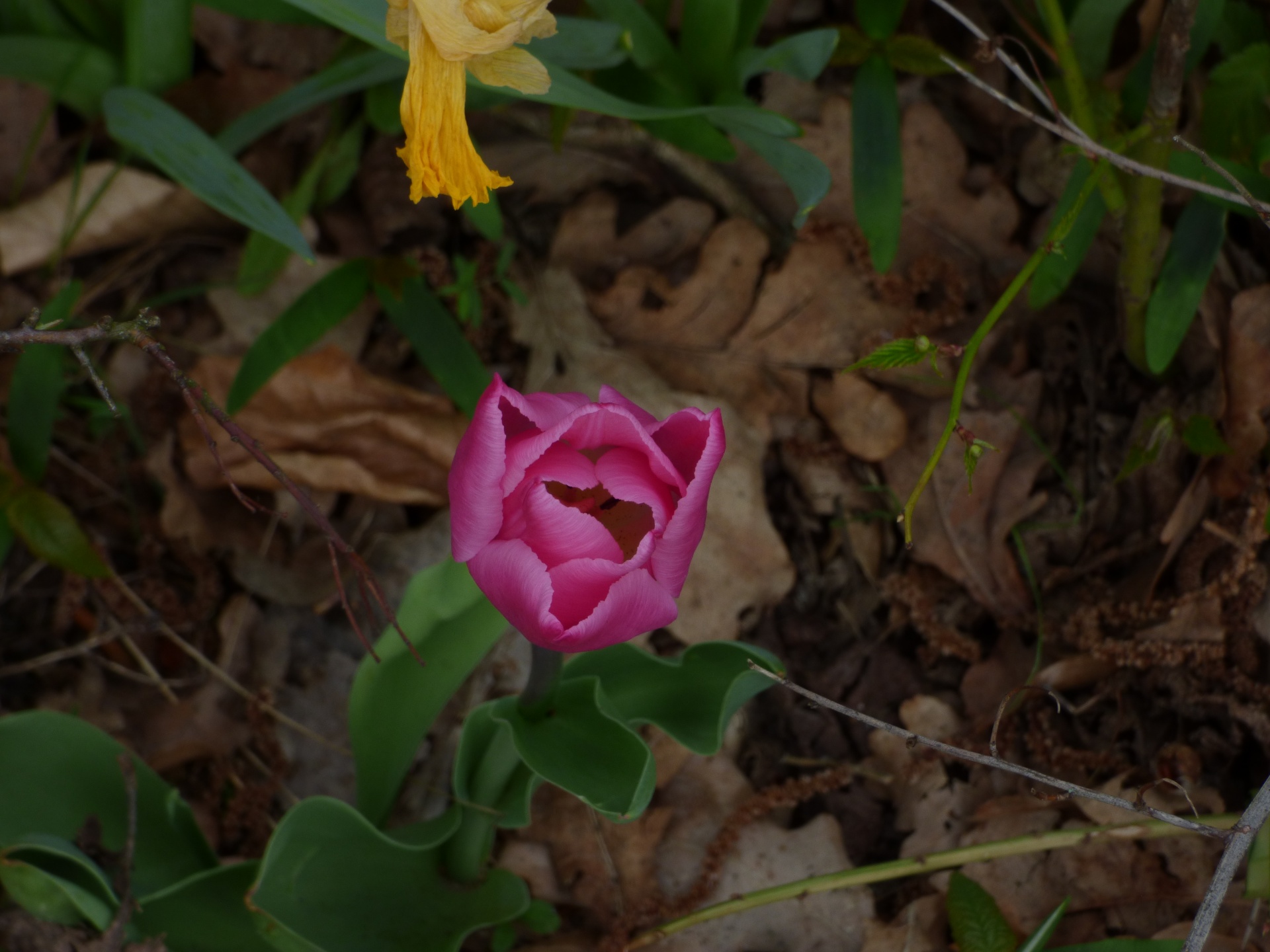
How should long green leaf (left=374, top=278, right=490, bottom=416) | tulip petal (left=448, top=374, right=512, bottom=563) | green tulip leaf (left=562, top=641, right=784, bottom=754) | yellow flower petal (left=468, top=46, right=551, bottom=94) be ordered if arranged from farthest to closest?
long green leaf (left=374, top=278, right=490, bottom=416)
green tulip leaf (left=562, top=641, right=784, bottom=754)
yellow flower petal (left=468, top=46, right=551, bottom=94)
tulip petal (left=448, top=374, right=512, bottom=563)

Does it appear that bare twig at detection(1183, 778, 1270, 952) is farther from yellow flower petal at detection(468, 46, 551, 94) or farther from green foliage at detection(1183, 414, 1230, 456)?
yellow flower petal at detection(468, 46, 551, 94)

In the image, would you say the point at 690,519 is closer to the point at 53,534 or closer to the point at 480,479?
the point at 480,479

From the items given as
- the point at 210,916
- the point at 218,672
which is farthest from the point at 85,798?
the point at 218,672

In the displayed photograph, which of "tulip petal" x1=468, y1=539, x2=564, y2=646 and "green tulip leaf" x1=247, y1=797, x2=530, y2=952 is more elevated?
"tulip petal" x1=468, y1=539, x2=564, y2=646

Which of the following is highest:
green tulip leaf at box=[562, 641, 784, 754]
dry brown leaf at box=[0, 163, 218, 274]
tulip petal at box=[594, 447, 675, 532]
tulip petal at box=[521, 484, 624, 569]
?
tulip petal at box=[594, 447, 675, 532]

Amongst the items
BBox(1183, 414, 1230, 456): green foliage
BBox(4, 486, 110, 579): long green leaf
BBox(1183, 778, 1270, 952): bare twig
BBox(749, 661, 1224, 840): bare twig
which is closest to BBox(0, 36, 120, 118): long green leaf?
BBox(4, 486, 110, 579): long green leaf

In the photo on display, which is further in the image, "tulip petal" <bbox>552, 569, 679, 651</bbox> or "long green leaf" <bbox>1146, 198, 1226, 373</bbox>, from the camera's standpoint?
"long green leaf" <bbox>1146, 198, 1226, 373</bbox>
